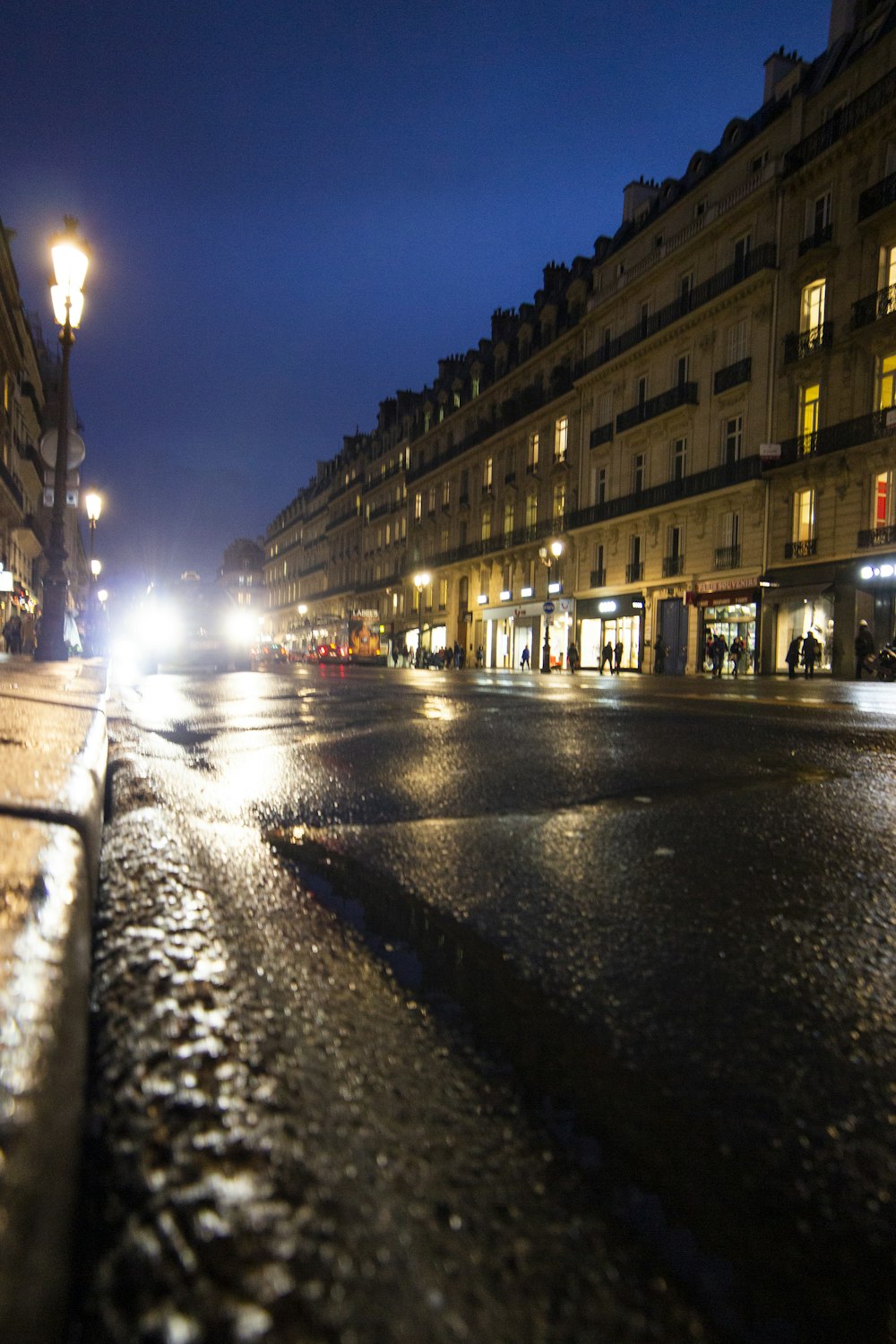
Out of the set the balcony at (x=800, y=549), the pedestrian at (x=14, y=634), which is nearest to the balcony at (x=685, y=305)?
the balcony at (x=800, y=549)

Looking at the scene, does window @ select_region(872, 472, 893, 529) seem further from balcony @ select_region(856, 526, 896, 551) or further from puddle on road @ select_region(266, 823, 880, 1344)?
puddle on road @ select_region(266, 823, 880, 1344)

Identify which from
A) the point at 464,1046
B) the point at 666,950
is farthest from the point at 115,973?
A: the point at 666,950

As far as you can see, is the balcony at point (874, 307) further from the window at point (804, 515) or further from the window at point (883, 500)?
the window at point (804, 515)

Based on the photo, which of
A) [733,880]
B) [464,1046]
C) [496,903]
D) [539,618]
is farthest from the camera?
[539,618]

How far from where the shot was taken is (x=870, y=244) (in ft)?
74.6

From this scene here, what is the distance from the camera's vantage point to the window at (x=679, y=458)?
2983 cm

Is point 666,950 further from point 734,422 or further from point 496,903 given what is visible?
point 734,422

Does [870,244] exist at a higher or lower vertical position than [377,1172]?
higher

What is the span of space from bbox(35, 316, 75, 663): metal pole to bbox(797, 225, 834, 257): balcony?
23.2 m

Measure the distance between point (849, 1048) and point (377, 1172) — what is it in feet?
2.39

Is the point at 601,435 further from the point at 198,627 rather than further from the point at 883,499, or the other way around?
the point at 198,627

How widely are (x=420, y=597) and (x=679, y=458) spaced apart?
81.2ft

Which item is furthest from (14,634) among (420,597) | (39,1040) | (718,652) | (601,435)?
(420,597)

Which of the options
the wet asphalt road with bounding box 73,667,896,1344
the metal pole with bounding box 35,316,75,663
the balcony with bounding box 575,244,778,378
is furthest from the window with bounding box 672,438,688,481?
the wet asphalt road with bounding box 73,667,896,1344
